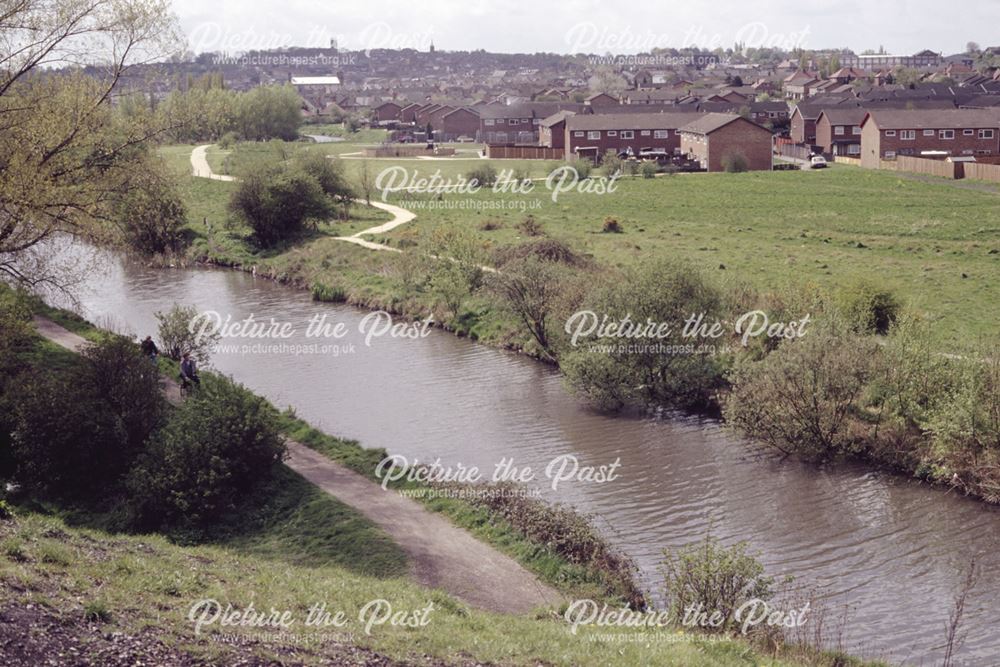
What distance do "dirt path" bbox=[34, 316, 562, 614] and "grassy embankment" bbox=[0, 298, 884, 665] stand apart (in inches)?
22.0

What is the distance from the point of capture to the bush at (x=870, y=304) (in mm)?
28328

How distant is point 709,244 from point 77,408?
29770 millimetres

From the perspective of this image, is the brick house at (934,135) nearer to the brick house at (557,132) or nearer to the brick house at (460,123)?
the brick house at (557,132)

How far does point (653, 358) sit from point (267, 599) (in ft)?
49.2

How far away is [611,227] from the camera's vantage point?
48.6 m

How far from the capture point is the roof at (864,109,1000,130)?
76562 mm

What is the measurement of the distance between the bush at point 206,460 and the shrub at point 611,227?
97.9 ft

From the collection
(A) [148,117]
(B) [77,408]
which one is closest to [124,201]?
(A) [148,117]

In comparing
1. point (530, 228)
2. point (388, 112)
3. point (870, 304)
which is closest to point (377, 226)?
point (530, 228)

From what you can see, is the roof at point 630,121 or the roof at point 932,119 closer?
the roof at point 932,119

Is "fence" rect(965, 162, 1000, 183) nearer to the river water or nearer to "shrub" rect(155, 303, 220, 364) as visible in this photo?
the river water

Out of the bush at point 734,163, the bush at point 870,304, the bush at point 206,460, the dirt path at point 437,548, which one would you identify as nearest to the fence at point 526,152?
the bush at point 734,163

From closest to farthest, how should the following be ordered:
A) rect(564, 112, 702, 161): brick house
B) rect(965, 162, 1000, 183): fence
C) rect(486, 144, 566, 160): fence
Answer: rect(965, 162, 1000, 183): fence → rect(564, 112, 702, 161): brick house → rect(486, 144, 566, 160): fence

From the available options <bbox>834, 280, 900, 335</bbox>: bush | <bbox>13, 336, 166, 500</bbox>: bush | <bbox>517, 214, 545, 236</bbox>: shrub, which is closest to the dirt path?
<bbox>13, 336, 166, 500</bbox>: bush
